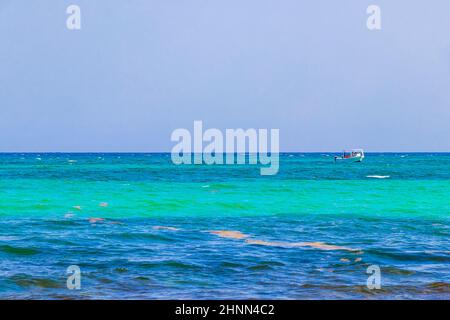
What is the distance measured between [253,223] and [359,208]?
981 cm

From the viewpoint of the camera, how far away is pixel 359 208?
32500 mm

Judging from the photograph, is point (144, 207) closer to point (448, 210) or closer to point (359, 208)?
point (359, 208)

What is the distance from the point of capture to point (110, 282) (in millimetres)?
13625

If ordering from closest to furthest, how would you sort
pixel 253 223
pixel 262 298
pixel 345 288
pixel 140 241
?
pixel 262 298 → pixel 345 288 → pixel 140 241 → pixel 253 223

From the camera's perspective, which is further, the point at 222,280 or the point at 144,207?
the point at 144,207

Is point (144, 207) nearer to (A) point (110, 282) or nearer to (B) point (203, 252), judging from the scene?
(B) point (203, 252)

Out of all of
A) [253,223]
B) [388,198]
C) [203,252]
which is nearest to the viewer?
[203,252]

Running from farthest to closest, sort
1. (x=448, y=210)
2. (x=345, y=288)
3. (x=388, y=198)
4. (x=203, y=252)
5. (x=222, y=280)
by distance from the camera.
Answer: (x=388, y=198), (x=448, y=210), (x=203, y=252), (x=222, y=280), (x=345, y=288)

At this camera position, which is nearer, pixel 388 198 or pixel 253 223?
pixel 253 223

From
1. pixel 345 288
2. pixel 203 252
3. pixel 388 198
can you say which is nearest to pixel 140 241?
pixel 203 252

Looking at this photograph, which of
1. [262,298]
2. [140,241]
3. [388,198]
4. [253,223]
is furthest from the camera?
[388,198]
